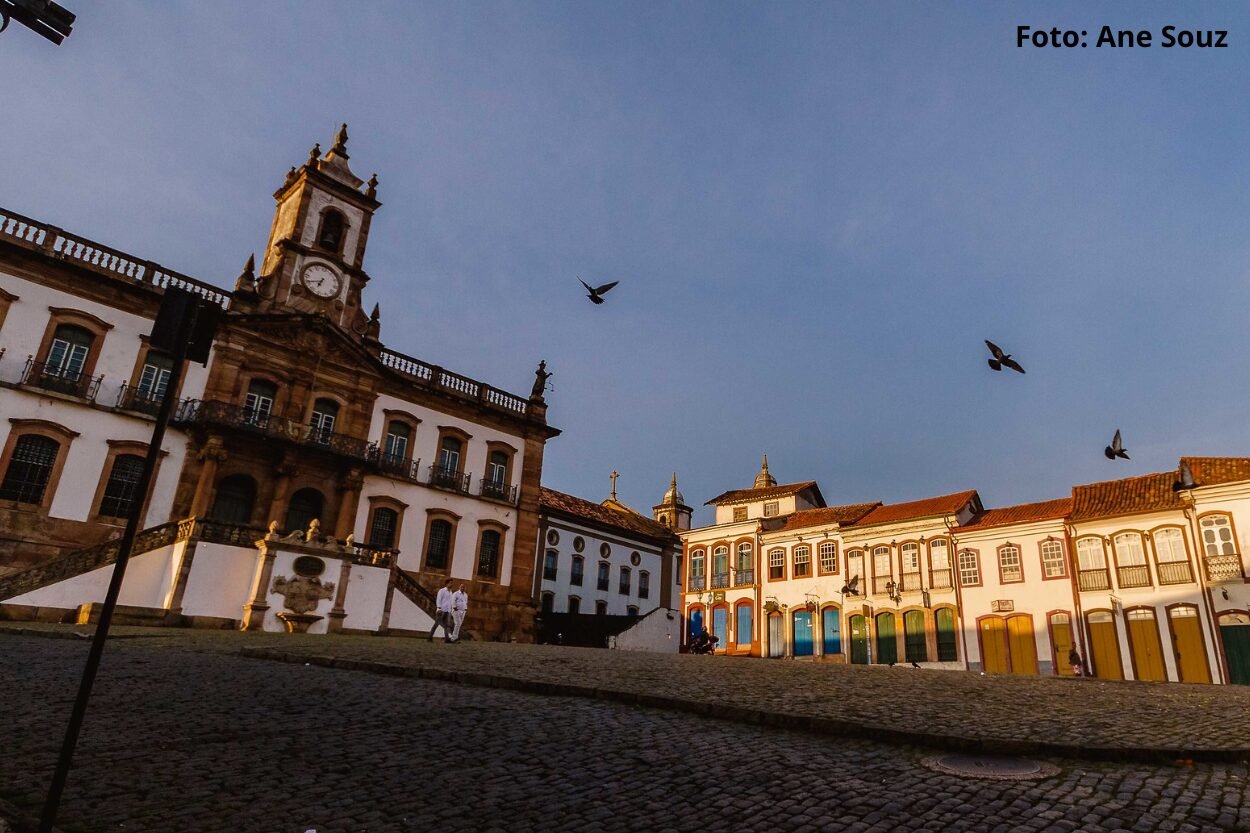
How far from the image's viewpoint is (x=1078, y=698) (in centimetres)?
1137

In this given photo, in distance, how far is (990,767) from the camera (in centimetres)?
594

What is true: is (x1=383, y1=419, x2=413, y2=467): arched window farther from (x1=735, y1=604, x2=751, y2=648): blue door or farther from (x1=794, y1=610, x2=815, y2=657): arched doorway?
(x1=794, y1=610, x2=815, y2=657): arched doorway

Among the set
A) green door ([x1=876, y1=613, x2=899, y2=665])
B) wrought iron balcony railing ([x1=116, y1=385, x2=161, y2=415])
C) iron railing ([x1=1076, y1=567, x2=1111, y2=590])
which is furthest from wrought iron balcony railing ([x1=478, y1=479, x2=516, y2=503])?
iron railing ([x1=1076, y1=567, x2=1111, y2=590])

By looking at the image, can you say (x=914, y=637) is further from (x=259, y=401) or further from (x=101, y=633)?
(x=101, y=633)

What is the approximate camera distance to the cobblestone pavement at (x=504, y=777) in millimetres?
4465

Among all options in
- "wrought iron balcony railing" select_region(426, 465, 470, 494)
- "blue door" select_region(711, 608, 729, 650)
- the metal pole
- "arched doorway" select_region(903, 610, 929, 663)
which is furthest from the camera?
"blue door" select_region(711, 608, 729, 650)

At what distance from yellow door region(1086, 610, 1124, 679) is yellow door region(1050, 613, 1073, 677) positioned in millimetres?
772

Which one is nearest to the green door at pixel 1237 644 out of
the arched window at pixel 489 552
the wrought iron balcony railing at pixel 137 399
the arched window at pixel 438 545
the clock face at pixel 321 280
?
the arched window at pixel 489 552

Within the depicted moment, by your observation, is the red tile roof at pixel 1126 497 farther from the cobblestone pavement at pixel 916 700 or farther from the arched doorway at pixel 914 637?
the cobblestone pavement at pixel 916 700

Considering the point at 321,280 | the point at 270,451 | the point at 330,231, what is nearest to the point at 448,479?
the point at 270,451

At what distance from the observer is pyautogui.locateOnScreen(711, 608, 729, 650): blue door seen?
41294mm

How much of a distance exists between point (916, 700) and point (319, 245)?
95.9 feet

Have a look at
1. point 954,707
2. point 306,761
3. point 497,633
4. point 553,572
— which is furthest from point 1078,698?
point 553,572

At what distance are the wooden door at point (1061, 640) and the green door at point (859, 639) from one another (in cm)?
794
